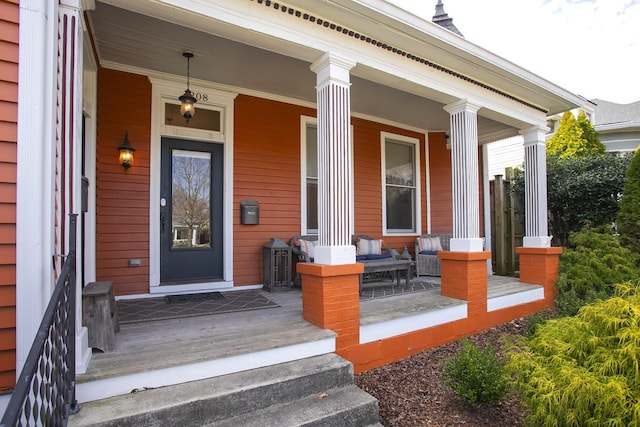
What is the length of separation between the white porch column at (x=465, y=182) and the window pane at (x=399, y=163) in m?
1.97

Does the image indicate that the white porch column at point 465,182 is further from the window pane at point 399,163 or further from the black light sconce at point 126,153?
the black light sconce at point 126,153

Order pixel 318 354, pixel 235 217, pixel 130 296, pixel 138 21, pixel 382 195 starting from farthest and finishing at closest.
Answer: pixel 382 195
pixel 235 217
pixel 130 296
pixel 138 21
pixel 318 354

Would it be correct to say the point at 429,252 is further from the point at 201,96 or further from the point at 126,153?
the point at 126,153

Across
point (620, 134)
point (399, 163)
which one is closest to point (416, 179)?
point (399, 163)

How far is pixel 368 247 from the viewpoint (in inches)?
207

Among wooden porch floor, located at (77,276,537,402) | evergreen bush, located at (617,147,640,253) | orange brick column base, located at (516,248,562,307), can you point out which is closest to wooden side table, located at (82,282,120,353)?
wooden porch floor, located at (77,276,537,402)

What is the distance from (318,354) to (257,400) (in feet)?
2.16

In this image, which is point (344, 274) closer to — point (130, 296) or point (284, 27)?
point (284, 27)

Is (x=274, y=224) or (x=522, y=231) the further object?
(x=522, y=231)

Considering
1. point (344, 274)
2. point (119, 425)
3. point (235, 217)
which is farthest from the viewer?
point (235, 217)

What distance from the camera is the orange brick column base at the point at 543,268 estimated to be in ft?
16.0

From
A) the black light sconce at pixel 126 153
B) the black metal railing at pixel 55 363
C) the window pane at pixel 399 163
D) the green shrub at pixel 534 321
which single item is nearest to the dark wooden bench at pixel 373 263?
the green shrub at pixel 534 321

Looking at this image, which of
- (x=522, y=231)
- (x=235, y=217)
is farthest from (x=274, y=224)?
(x=522, y=231)

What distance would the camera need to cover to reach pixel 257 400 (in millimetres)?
2053
